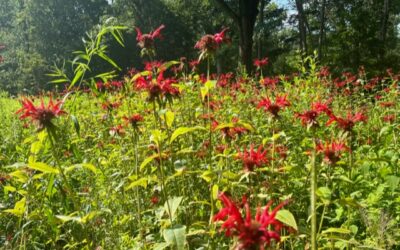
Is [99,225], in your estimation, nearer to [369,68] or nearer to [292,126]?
[292,126]

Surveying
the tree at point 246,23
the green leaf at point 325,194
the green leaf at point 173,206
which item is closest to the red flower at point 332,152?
the green leaf at point 325,194

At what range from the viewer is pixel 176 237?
3.65 feet

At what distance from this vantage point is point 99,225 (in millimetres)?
2283

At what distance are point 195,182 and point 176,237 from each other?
1.41 metres

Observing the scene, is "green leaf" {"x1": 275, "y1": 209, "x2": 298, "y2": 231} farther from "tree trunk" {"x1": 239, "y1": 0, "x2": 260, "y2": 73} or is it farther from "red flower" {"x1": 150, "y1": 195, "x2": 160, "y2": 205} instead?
"tree trunk" {"x1": 239, "y1": 0, "x2": 260, "y2": 73}

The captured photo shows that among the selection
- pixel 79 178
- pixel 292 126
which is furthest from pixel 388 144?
pixel 79 178

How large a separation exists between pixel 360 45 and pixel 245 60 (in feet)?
11.0

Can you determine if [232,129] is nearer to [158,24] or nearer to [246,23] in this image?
[246,23]

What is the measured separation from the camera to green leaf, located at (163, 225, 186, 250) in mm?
1091

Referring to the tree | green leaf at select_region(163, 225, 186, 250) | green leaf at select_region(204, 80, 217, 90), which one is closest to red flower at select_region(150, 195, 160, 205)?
green leaf at select_region(204, 80, 217, 90)

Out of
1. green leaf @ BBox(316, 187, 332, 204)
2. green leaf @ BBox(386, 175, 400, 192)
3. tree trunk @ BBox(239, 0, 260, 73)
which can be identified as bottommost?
green leaf @ BBox(386, 175, 400, 192)

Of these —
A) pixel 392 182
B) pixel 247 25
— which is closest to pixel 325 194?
pixel 392 182

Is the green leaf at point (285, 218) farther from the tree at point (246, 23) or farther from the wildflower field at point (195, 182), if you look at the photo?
the tree at point (246, 23)

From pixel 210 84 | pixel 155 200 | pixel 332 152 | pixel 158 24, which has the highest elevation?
pixel 158 24
